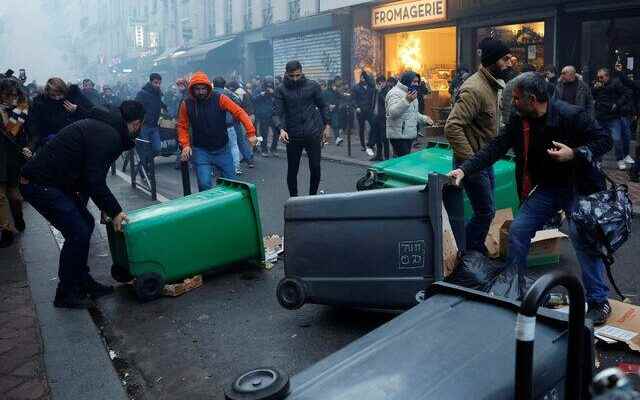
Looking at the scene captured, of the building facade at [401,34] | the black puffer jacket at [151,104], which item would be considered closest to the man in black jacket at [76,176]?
the black puffer jacket at [151,104]

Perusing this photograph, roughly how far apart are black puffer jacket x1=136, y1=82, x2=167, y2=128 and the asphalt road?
6.20m

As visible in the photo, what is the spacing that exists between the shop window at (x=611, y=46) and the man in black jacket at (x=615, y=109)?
3.28 meters

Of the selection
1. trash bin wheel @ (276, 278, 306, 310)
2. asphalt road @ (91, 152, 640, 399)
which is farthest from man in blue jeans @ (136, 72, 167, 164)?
trash bin wheel @ (276, 278, 306, 310)

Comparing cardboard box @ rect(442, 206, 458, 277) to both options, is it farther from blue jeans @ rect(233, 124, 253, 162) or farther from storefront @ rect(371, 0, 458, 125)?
storefront @ rect(371, 0, 458, 125)

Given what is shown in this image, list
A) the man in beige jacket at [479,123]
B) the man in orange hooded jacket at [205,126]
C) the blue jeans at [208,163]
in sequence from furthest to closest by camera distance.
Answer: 1. the blue jeans at [208,163]
2. the man in orange hooded jacket at [205,126]
3. the man in beige jacket at [479,123]

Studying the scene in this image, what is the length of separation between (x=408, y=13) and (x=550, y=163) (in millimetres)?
16633

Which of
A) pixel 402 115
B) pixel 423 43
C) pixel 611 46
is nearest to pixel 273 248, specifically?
pixel 402 115

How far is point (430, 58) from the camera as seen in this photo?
2030 cm

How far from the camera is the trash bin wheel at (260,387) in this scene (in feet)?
6.55

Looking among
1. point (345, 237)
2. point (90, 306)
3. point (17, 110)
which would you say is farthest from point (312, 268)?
point (17, 110)

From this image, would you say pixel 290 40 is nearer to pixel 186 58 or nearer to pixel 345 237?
pixel 186 58

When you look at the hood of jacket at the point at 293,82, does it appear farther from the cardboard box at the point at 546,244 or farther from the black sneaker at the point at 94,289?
the black sneaker at the point at 94,289

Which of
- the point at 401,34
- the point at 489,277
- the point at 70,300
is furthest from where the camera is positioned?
the point at 401,34

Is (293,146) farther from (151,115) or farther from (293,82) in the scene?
(151,115)
